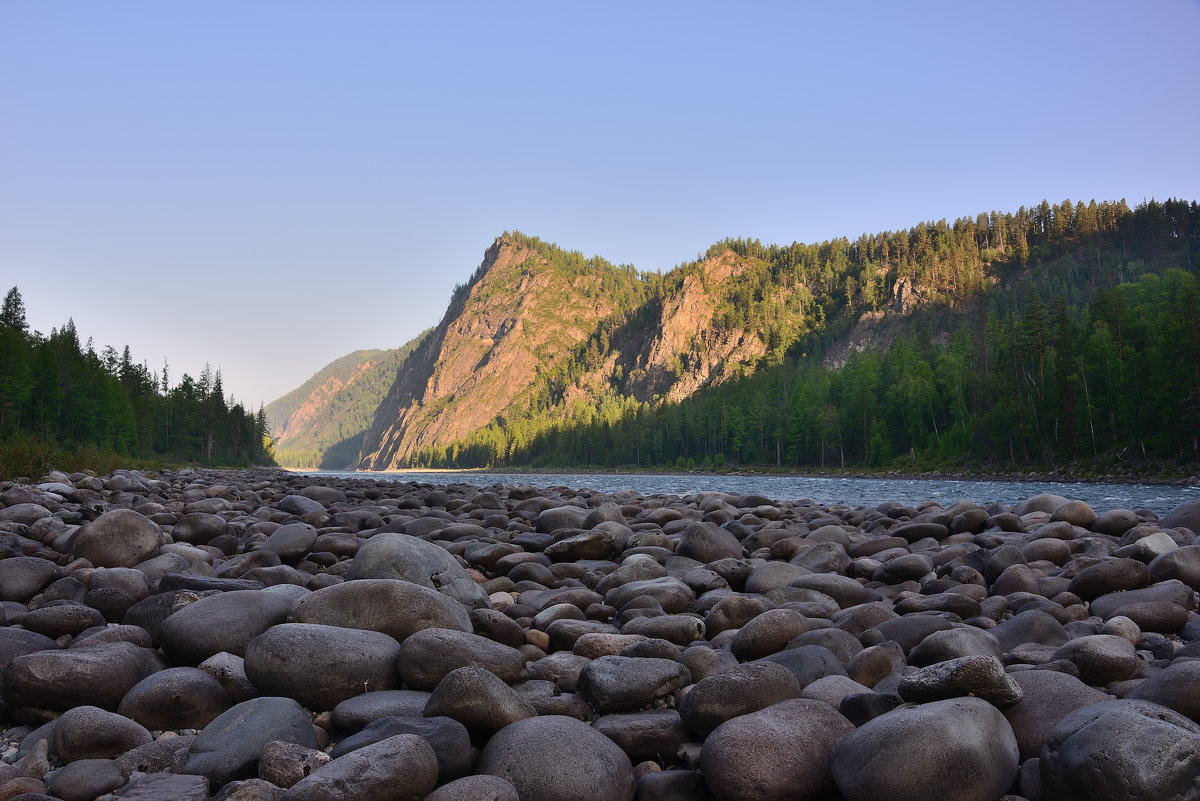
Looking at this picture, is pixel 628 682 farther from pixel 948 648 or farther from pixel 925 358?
pixel 925 358

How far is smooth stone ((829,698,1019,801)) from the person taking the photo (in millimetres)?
3412

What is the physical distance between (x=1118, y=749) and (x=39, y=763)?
17.4 feet

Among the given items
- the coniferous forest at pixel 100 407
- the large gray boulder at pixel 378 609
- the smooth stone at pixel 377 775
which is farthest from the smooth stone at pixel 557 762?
the coniferous forest at pixel 100 407

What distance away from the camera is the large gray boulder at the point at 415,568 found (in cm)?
691

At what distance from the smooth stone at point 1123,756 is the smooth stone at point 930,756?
0.75 ft

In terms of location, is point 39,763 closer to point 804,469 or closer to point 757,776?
point 757,776

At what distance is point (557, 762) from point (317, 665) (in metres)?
1.85

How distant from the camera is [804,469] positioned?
86.9m

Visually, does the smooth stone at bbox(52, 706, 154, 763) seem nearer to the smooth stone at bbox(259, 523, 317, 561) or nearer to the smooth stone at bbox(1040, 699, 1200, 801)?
the smooth stone at bbox(1040, 699, 1200, 801)

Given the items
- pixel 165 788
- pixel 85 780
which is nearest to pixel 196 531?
pixel 85 780

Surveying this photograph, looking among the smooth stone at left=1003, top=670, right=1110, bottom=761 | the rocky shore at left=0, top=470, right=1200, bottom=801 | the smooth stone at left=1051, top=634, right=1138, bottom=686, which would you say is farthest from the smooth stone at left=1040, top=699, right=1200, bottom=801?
the smooth stone at left=1051, top=634, right=1138, bottom=686

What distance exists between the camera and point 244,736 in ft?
12.9

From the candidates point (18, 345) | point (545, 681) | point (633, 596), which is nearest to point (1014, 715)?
point (545, 681)

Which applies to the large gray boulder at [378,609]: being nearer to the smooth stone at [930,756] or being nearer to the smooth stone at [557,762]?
the smooth stone at [557,762]
